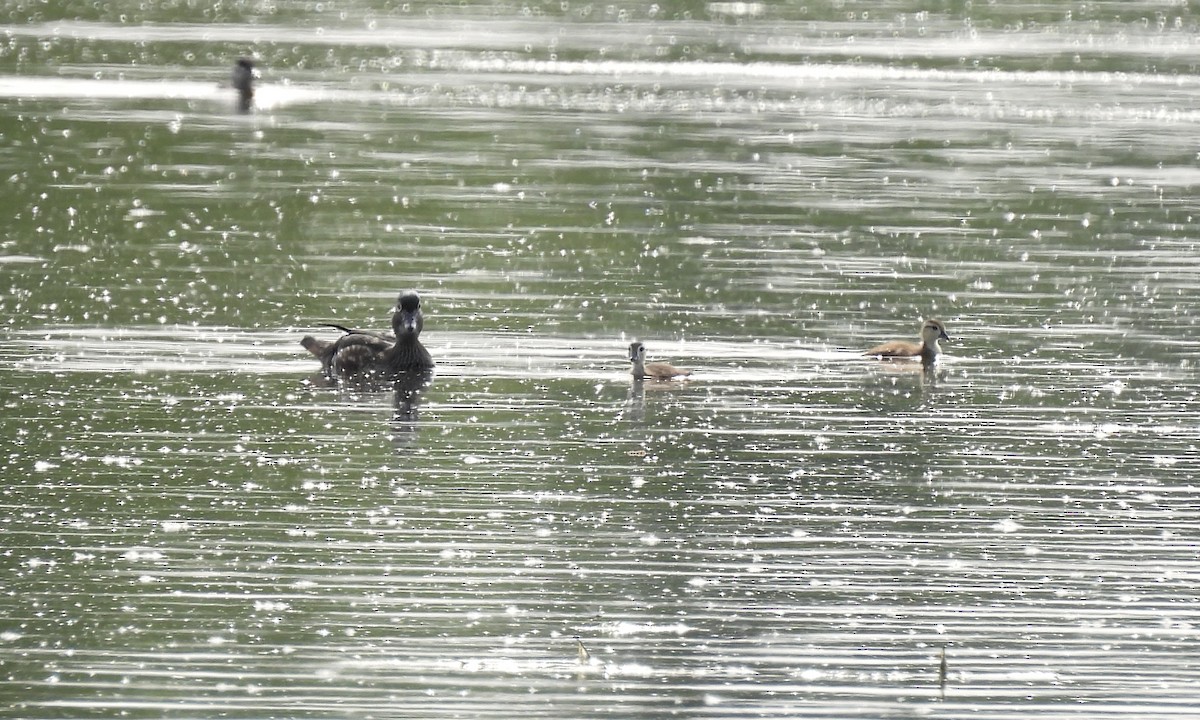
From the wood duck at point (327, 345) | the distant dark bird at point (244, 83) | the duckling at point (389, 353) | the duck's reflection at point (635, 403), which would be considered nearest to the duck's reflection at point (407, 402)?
the duckling at point (389, 353)

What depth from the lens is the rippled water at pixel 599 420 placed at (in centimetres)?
1040

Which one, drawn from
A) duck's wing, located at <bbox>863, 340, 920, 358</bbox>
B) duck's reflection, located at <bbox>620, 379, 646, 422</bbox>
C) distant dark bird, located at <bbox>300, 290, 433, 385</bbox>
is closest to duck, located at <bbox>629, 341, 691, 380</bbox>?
duck's reflection, located at <bbox>620, 379, 646, 422</bbox>

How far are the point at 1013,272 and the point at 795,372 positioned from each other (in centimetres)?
556

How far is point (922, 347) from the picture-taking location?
1739 centimetres

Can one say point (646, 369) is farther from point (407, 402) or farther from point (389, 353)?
point (389, 353)

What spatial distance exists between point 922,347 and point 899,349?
19 cm

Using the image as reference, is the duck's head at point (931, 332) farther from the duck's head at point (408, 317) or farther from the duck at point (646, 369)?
the duck's head at point (408, 317)

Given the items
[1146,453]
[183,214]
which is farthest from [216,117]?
[1146,453]

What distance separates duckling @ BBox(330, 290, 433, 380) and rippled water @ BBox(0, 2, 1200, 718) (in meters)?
0.31

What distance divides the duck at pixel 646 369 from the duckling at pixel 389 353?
5.24 ft

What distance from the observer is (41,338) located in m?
17.6

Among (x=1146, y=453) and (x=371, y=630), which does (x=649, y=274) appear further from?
(x=371, y=630)

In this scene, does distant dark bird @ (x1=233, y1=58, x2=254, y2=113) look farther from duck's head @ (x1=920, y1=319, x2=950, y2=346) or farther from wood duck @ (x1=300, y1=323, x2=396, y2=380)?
duck's head @ (x1=920, y1=319, x2=950, y2=346)

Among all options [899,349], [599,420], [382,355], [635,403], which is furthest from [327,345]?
[899,349]
